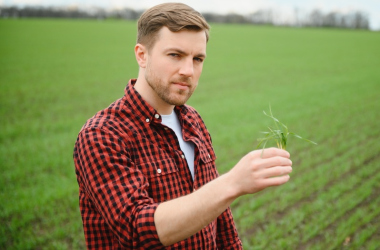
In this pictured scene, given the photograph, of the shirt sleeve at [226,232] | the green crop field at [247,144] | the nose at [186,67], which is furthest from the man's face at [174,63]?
the green crop field at [247,144]

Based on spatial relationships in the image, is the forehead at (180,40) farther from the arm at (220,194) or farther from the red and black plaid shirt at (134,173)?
the arm at (220,194)

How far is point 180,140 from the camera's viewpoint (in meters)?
1.96

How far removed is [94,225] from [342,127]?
9.80 meters

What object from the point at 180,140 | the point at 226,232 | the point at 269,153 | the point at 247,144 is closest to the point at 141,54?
the point at 180,140

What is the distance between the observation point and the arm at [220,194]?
1.24m

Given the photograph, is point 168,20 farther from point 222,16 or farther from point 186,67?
point 222,16

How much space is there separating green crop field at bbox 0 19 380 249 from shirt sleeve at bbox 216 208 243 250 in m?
1.81

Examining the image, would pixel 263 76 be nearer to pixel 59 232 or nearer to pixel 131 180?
pixel 59 232

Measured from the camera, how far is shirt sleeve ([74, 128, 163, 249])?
52.5 inches

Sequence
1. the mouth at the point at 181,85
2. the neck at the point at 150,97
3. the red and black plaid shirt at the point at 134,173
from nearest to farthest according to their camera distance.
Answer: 1. the red and black plaid shirt at the point at 134,173
2. the mouth at the point at 181,85
3. the neck at the point at 150,97

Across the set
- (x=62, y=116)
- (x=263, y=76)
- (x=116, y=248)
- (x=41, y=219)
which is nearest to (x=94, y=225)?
(x=116, y=248)

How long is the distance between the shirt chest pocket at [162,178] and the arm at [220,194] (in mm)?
369

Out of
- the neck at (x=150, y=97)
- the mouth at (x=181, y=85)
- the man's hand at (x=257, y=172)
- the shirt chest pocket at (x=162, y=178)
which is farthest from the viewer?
the neck at (x=150, y=97)

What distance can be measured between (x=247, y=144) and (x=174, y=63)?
23.5 ft
